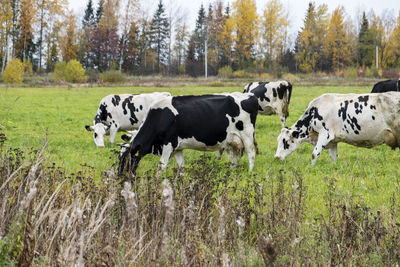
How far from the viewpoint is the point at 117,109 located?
12773 millimetres

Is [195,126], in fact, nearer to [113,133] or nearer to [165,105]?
[165,105]

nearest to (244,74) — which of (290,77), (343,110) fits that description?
(290,77)

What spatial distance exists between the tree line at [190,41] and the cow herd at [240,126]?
45.5 meters

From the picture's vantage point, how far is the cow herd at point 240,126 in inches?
293

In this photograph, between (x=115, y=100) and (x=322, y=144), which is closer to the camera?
(x=322, y=144)

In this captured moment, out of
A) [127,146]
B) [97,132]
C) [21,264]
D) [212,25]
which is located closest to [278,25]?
[212,25]

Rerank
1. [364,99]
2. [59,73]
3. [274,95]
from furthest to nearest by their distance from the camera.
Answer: [59,73] < [274,95] < [364,99]

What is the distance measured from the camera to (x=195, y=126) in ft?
24.8

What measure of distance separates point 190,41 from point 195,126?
195 feet

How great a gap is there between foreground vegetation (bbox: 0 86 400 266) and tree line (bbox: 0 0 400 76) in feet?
154

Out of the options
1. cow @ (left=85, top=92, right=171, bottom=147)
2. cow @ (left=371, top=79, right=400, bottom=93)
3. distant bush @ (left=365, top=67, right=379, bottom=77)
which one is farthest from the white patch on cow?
distant bush @ (left=365, top=67, right=379, bottom=77)

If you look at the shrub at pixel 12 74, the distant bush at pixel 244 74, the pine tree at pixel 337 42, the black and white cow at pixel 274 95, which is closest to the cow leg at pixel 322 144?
the black and white cow at pixel 274 95

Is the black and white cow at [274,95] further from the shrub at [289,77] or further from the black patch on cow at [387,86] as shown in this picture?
the shrub at [289,77]

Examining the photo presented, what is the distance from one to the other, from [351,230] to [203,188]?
1445 millimetres
